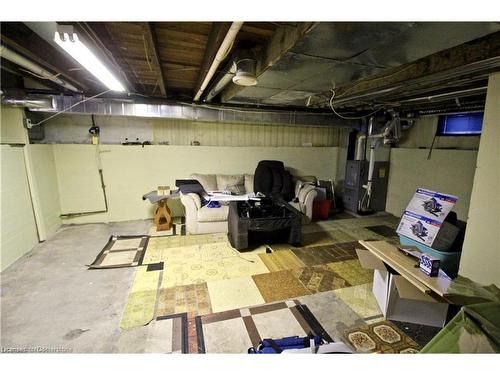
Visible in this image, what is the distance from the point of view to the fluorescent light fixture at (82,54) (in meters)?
1.36

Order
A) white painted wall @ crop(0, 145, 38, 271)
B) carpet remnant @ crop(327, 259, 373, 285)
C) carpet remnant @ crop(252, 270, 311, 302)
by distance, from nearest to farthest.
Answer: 1. carpet remnant @ crop(252, 270, 311, 302)
2. carpet remnant @ crop(327, 259, 373, 285)
3. white painted wall @ crop(0, 145, 38, 271)

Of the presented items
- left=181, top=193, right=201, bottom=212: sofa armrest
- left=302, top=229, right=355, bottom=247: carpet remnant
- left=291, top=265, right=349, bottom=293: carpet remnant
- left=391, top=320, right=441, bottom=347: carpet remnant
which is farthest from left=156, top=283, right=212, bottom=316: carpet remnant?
left=302, top=229, right=355, bottom=247: carpet remnant

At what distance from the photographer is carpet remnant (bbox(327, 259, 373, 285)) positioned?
244 cm

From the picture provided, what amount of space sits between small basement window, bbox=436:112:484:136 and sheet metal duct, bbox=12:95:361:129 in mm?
1412

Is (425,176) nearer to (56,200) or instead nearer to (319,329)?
(319,329)

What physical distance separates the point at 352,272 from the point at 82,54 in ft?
10.7

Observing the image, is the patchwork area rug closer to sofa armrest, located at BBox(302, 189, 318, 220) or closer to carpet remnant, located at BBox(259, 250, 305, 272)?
carpet remnant, located at BBox(259, 250, 305, 272)

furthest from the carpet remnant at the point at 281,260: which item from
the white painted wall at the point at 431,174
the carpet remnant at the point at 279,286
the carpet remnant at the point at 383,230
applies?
the white painted wall at the point at 431,174

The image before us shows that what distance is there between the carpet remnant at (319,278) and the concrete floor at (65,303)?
5.11 ft

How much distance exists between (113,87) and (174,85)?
864 millimetres

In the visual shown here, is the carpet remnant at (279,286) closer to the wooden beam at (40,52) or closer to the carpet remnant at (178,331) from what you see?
the carpet remnant at (178,331)

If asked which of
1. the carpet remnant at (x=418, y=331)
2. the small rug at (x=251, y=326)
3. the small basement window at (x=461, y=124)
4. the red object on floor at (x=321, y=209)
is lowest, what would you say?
the carpet remnant at (x=418, y=331)

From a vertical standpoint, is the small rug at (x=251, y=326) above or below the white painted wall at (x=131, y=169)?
below
